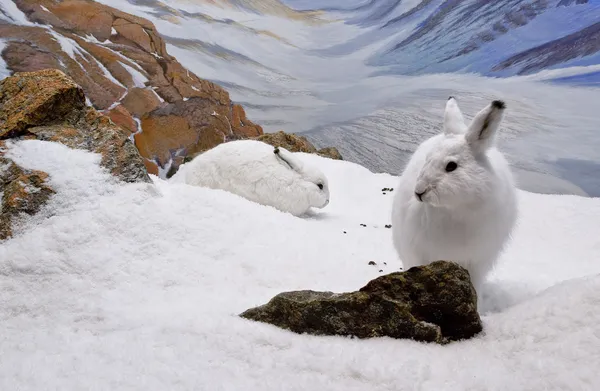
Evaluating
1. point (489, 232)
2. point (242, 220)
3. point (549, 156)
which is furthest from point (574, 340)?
point (549, 156)

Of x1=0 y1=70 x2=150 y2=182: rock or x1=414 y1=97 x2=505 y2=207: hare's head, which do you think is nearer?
x1=414 y1=97 x2=505 y2=207: hare's head

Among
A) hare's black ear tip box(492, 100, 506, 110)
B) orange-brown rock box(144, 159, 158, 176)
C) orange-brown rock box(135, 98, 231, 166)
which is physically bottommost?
orange-brown rock box(144, 159, 158, 176)

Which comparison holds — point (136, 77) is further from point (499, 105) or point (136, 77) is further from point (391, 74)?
point (499, 105)

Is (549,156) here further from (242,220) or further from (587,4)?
(242,220)

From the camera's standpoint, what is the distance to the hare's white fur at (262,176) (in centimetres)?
468

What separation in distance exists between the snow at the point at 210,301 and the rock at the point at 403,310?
0.17ft

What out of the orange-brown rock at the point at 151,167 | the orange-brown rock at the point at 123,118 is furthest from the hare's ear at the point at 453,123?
the orange-brown rock at the point at 123,118

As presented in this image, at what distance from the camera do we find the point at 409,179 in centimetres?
239

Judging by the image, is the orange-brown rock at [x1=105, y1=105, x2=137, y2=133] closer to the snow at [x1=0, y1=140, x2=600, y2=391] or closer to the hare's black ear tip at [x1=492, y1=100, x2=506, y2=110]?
the snow at [x1=0, y1=140, x2=600, y2=391]

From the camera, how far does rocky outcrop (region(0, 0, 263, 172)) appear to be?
655cm

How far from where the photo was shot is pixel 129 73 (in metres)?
7.16

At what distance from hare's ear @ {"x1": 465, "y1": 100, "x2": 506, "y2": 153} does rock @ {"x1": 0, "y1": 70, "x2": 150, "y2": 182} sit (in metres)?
2.08

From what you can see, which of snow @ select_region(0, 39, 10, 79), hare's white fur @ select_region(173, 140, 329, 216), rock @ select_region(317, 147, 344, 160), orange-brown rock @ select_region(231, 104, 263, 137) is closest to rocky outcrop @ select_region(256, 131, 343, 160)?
rock @ select_region(317, 147, 344, 160)

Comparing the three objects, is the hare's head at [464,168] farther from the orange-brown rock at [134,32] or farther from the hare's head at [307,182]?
the orange-brown rock at [134,32]
